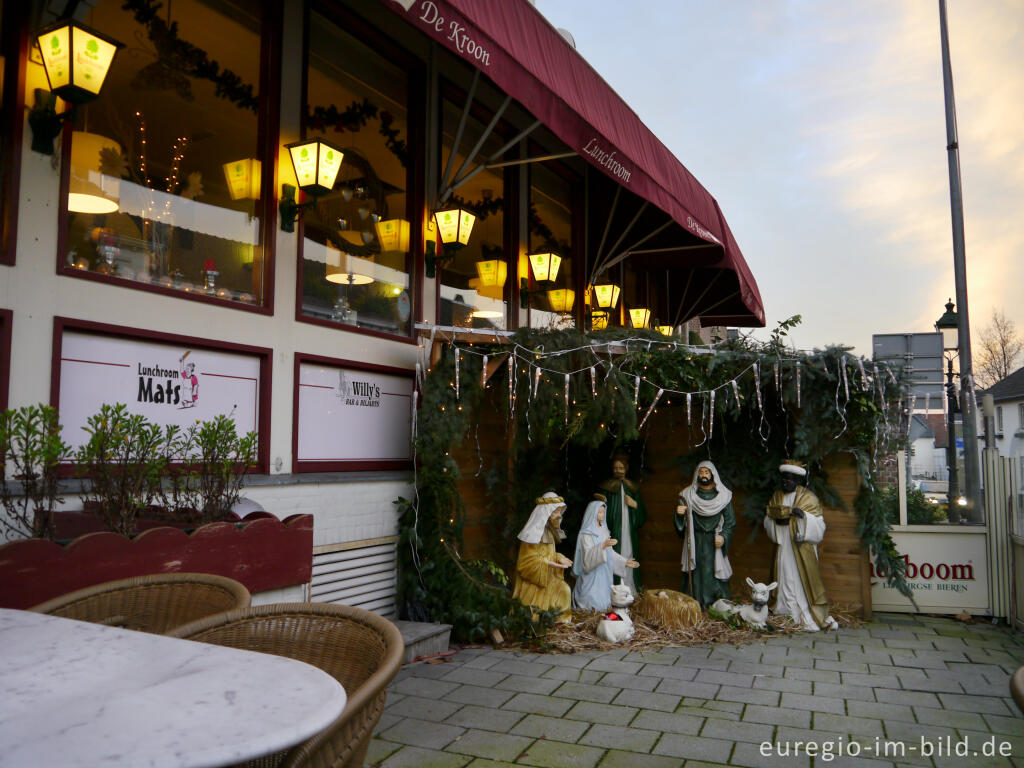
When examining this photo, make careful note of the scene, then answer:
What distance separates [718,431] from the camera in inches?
320

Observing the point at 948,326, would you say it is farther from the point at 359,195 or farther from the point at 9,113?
the point at 9,113

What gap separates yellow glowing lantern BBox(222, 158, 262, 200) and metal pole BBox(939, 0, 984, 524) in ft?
27.3

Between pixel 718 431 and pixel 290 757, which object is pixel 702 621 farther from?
pixel 290 757

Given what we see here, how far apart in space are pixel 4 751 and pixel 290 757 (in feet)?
2.01

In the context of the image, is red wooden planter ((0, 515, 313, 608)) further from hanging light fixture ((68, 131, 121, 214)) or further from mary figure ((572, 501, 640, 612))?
mary figure ((572, 501, 640, 612))

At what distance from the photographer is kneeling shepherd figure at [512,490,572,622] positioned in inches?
261

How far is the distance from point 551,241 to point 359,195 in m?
3.78

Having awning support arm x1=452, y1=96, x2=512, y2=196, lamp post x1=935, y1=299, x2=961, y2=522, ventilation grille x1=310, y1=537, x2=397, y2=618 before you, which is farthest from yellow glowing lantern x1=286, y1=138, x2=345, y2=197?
lamp post x1=935, y1=299, x2=961, y2=522

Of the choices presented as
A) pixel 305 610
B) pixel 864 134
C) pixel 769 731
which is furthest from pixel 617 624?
pixel 864 134

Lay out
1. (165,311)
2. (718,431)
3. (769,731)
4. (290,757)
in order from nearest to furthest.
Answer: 1. (290,757)
2. (769,731)
3. (165,311)
4. (718,431)

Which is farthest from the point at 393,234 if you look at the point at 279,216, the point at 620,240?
the point at 620,240

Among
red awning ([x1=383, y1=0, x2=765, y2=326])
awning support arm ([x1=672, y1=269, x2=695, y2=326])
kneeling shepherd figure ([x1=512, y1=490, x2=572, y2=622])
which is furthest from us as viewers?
awning support arm ([x1=672, y1=269, x2=695, y2=326])

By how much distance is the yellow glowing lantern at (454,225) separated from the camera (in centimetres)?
700

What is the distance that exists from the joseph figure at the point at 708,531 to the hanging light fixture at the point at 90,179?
544cm
